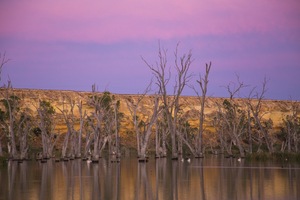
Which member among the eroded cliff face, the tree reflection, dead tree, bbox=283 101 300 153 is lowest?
the tree reflection

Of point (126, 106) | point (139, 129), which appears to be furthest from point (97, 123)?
point (126, 106)

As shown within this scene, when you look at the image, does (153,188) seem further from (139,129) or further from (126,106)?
(126,106)

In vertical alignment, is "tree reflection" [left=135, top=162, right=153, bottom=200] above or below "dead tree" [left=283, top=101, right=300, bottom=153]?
Result: below

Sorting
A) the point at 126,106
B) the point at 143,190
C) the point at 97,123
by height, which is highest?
the point at 126,106

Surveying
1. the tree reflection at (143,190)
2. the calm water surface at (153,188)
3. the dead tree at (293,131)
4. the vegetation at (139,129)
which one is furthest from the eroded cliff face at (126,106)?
the tree reflection at (143,190)

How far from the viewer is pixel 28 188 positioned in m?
19.7

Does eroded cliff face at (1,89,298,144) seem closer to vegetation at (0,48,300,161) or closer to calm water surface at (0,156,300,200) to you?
vegetation at (0,48,300,161)

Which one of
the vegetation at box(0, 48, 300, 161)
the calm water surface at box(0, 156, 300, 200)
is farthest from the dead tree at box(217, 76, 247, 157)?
the calm water surface at box(0, 156, 300, 200)

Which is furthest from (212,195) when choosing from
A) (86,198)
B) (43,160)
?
(43,160)

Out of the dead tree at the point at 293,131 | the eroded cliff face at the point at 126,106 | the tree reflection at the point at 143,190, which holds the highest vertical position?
the eroded cliff face at the point at 126,106

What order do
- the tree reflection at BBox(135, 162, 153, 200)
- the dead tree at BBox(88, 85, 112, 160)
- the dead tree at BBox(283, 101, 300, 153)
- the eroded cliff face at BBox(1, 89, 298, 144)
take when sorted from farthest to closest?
the eroded cliff face at BBox(1, 89, 298, 144) < the dead tree at BBox(283, 101, 300, 153) < the dead tree at BBox(88, 85, 112, 160) < the tree reflection at BBox(135, 162, 153, 200)

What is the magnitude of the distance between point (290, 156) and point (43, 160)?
18715 millimetres

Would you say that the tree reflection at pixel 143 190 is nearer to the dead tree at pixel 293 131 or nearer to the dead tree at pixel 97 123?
the dead tree at pixel 97 123

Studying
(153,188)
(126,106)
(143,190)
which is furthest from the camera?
(126,106)
